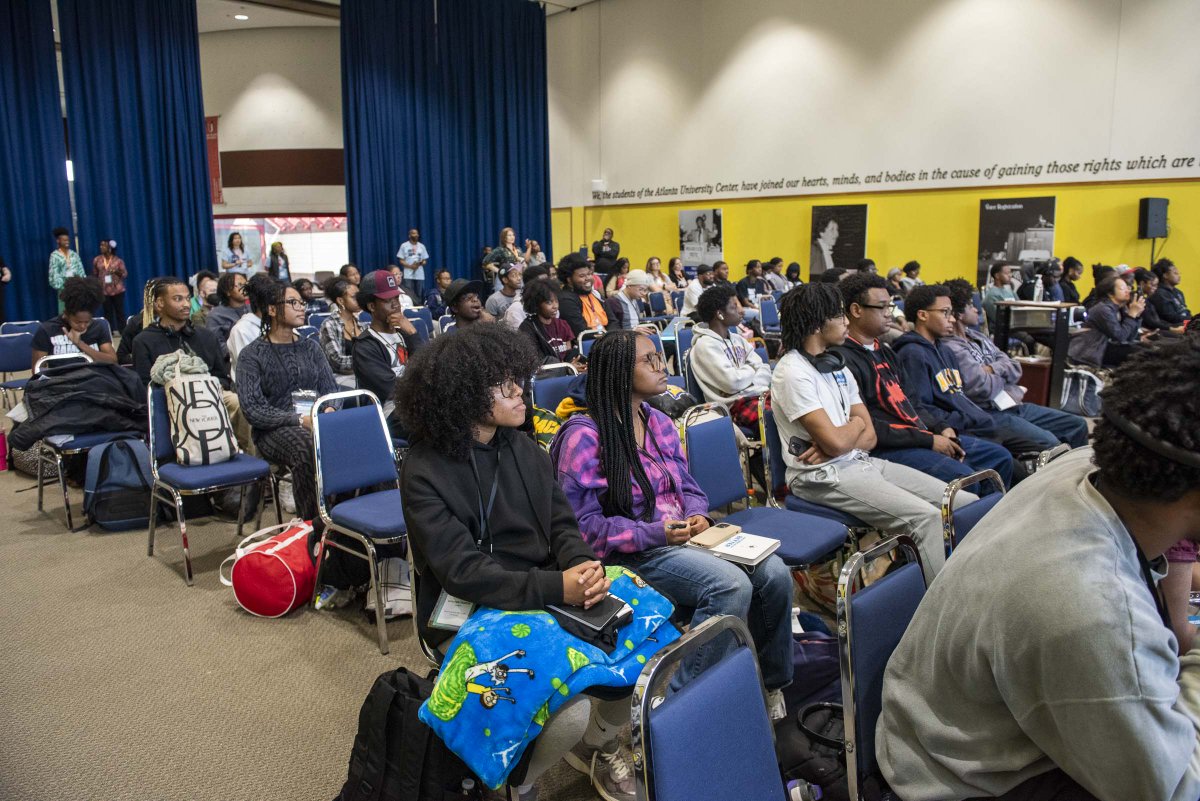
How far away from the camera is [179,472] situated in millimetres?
3771

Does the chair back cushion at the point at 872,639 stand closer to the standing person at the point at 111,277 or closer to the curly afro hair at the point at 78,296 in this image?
the curly afro hair at the point at 78,296

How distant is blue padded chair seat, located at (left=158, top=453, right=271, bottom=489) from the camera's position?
3.68 m

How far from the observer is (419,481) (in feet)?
6.72

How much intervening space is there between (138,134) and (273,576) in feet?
35.4

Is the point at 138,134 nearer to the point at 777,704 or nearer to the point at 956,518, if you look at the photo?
the point at 777,704

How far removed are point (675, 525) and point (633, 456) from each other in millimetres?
257

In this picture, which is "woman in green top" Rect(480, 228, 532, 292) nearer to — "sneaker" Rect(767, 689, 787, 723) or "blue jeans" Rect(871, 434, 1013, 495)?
"blue jeans" Rect(871, 434, 1013, 495)

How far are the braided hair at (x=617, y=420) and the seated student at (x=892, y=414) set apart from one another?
1.36m

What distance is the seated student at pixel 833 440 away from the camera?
2967 millimetres

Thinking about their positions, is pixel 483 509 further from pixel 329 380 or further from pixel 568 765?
pixel 329 380

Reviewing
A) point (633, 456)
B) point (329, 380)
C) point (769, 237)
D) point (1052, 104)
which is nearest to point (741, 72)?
point (769, 237)

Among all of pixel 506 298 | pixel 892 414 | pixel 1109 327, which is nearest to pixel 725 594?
pixel 892 414

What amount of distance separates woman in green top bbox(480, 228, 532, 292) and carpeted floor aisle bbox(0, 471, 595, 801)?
9.28 meters

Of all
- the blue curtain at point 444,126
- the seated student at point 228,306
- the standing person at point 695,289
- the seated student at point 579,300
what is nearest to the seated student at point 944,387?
the seated student at point 579,300
